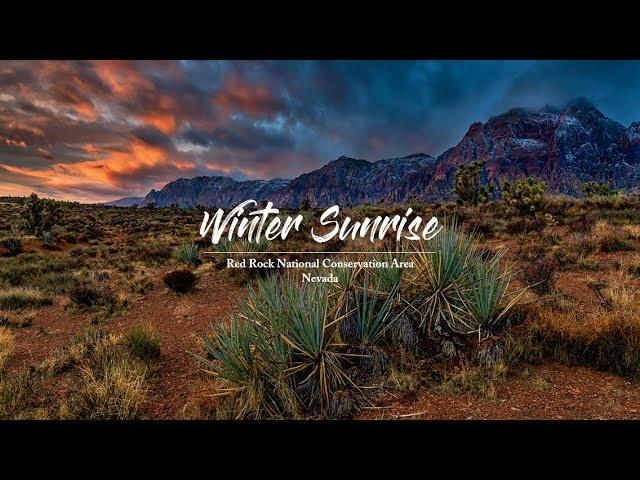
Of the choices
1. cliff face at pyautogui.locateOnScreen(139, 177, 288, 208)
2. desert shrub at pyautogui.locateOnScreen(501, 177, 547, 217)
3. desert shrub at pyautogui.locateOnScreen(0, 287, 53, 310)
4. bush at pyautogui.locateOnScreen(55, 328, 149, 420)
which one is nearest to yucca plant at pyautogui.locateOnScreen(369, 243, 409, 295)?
cliff face at pyautogui.locateOnScreen(139, 177, 288, 208)

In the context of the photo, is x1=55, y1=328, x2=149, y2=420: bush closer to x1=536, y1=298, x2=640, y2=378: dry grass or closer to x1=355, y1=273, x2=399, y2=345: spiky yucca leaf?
x1=355, y1=273, x2=399, y2=345: spiky yucca leaf

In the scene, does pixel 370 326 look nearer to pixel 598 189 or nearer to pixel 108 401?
pixel 108 401

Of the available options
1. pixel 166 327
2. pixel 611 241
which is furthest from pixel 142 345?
pixel 611 241

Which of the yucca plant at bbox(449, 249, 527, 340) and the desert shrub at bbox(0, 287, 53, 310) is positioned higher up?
the yucca plant at bbox(449, 249, 527, 340)

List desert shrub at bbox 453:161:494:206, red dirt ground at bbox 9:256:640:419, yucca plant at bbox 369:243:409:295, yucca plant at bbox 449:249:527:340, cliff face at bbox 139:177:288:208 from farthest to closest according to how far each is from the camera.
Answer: desert shrub at bbox 453:161:494:206 → cliff face at bbox 139:177:288:208 → yucca plant at bbox 369:243:409:295 → yucca plant at bbox 449:249:527:340 → red dirt ground at bbox 9:256:640:419

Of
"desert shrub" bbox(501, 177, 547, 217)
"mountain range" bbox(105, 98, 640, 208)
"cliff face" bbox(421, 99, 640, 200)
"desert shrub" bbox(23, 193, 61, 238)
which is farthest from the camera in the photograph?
"desert shrub" bbox(23, 193, 61, 238)
